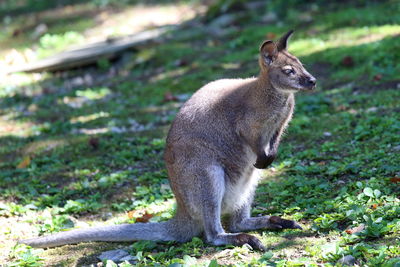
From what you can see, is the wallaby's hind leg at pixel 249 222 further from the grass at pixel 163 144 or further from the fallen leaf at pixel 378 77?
the fallen leaf at pixel 378 77

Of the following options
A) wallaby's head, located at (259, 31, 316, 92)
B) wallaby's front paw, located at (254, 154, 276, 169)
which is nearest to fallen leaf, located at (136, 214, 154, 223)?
wallaby's front paw, located at (254, 154, 276, 169)

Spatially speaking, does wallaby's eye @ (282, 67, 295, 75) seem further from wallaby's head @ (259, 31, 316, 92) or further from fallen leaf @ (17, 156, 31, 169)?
fallen leaf @ (17, 156, 31, 169)

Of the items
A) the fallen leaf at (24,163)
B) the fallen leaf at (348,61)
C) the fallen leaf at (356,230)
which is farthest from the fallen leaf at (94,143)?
the fallen leaf at (348,61)

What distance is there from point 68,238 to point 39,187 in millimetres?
1497

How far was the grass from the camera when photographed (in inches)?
148

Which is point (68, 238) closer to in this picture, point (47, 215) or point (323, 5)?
point (47, 215)

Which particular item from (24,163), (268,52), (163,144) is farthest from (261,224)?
(24,163)

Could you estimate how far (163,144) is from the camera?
6.18 m

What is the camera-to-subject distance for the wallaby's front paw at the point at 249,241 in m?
3.67

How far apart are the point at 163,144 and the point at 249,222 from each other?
222 centimetres

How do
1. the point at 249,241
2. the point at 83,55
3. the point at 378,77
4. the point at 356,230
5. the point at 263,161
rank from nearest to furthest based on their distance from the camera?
the point at 356,230
the point at 249,241
the point at 263,161
the point at 378,77
the point at 83,55

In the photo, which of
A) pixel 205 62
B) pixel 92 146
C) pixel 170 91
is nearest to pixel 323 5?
pixel 205 62

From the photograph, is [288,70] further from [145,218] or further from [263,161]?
[145,218]

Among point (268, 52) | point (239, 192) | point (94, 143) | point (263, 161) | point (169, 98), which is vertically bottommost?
point (169, 98)
